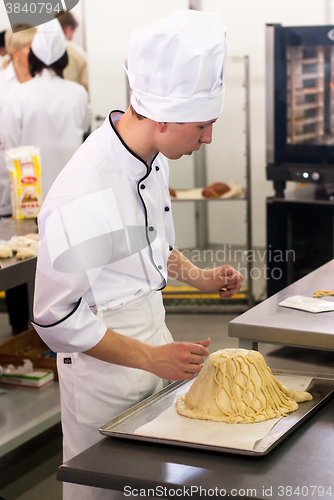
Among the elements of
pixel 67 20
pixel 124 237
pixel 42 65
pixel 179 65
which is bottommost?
pixel 124 237

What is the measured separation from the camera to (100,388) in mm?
1459

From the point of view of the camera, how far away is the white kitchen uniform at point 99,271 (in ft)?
4.20

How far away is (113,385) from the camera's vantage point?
4.78ft

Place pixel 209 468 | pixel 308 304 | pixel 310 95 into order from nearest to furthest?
pixel 209 468 → pixel 308 304 → pixel 310 95

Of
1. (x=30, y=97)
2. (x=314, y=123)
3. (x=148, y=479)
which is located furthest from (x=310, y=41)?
(x=148, y=479)

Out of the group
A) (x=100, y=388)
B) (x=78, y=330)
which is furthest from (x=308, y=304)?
(x=78, y=330)

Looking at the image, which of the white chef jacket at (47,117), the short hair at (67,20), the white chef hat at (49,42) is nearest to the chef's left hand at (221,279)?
the white chef jacket at (47,117)

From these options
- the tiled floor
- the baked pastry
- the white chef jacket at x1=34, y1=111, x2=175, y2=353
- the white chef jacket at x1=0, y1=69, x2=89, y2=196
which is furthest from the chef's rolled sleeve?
the baked pastry

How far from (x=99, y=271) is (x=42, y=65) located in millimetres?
3186

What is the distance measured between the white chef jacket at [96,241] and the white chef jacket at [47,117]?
2.63 m

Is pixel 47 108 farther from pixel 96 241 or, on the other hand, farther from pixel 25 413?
pixel 96 241

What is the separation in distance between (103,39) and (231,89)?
3.88 ft

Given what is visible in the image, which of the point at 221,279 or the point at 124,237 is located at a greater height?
the point at 124,237

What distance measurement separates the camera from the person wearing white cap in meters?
4.05
